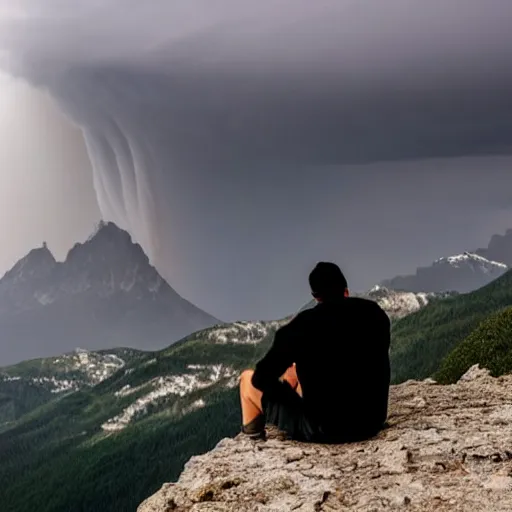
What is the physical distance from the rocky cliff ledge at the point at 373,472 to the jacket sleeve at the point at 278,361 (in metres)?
1.61

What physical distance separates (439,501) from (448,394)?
10714 mm

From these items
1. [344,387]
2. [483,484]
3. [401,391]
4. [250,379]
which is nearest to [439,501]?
[483,484]

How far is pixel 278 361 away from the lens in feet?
44.1

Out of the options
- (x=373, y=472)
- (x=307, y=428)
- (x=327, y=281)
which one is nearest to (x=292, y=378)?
(x=307, y=428)

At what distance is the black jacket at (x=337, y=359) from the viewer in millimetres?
13102

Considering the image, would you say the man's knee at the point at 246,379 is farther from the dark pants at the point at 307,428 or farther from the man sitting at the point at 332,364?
the man sitting at the point at 332,364

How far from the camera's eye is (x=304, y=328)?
13102 mm

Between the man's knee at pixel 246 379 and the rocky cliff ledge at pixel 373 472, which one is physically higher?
the man's knee at pixel 246 379

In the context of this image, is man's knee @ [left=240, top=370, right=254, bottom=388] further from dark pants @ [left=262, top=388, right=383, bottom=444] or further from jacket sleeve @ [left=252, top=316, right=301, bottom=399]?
jacket sleeve @ [left=252, top=316, right=301, bottom=399]

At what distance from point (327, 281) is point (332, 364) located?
6.01 feet

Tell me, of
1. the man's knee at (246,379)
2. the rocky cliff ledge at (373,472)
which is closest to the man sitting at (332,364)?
the rocky cliff ledge at (373,472)

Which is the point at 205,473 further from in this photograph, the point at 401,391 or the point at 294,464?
the point at 401,391

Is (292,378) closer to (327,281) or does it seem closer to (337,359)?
(337,359)

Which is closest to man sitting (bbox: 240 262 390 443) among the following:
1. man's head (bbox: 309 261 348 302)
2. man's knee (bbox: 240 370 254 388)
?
man's head (bbox: 309 261 348 302)
